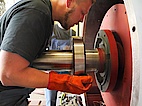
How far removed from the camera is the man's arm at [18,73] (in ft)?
1.99

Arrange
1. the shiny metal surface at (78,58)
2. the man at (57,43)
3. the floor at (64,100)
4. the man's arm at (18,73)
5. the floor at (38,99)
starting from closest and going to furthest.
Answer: the man's arm at (18,73)
the shiny metal surface at (78,58)
the floor at (64,100)
the man at (57,43)
the floor at (38,99)

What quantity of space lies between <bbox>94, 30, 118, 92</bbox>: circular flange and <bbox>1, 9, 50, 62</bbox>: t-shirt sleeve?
25 centimetres

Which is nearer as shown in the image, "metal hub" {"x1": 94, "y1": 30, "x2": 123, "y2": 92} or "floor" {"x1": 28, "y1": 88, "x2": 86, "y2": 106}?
"metal hub" {"x1": 94, "y1": 30, "x2": 123, "y2": 92}

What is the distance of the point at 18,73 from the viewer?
2.06ft

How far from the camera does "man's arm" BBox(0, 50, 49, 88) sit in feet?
1.99

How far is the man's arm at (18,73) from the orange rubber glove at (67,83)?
0.07ft

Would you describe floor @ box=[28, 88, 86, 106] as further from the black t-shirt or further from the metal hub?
the black t-shirt

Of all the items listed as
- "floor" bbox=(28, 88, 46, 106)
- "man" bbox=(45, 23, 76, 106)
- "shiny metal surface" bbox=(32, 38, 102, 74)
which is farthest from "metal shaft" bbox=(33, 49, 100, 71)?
"floor" bbox=(28, 88, 46, 106)

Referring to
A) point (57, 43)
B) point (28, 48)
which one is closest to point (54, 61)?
point (28, 48)

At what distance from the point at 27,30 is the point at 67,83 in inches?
8.5

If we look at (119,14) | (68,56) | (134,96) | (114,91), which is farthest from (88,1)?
(134,96)

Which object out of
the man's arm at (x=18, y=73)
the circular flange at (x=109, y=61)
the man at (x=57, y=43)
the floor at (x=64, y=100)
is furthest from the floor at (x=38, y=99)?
the man's arm at (x=18, y=73)

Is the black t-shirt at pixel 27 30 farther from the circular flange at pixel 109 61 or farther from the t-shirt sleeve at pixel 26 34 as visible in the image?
the circular flange at pixel 109 61

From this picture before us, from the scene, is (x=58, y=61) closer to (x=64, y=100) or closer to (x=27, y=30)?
(x=27, y=30)
